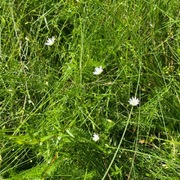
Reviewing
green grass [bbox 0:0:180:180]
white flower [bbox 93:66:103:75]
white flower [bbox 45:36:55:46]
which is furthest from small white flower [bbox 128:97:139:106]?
white flower [bbox 45:36:55:46]

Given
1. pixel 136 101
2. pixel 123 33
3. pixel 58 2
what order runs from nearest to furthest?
pixel 136 101, pixel 123 33, pixel 58 2

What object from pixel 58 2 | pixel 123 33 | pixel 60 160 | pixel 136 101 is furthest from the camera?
pixel 58 2

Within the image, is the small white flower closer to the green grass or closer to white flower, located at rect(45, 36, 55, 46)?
the green grass

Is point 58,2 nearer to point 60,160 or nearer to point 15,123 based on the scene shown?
point 15,123

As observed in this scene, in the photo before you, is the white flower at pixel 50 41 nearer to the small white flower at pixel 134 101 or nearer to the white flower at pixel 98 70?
the white flower at pixel 98 70

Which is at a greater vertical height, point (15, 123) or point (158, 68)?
point (158, 68)

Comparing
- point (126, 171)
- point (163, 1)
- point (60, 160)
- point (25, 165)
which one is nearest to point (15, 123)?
point (25, 165)

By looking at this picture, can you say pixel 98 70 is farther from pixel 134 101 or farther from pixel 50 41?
pixel 50 41

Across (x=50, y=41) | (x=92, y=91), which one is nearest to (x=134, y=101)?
(x=92, y=91)

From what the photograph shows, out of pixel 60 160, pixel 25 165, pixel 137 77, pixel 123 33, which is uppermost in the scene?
pixel 123 33
